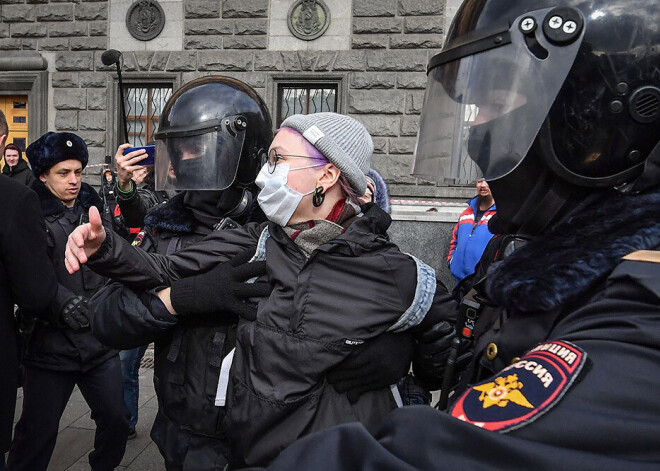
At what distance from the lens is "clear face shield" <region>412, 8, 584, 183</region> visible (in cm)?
114

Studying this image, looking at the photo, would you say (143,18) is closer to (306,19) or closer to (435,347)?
(306,19)

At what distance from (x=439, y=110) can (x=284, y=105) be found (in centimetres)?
776

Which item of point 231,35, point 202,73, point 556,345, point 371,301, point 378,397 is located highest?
point 231,35

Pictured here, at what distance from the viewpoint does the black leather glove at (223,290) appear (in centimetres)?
186

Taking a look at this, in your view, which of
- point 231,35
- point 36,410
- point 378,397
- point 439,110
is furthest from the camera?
point 231,35

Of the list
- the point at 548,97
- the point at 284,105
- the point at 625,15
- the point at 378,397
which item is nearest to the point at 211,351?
the point at 378,397

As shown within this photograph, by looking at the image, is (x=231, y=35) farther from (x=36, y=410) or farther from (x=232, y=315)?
(x=232, y=315)

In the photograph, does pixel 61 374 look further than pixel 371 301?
Yes

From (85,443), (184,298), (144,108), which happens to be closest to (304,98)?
(144,108)

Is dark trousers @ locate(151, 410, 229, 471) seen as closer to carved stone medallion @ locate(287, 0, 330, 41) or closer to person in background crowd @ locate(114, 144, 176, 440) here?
person in background crowd @ locate(114, 144, 176, 440)

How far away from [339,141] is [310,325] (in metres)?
0.65

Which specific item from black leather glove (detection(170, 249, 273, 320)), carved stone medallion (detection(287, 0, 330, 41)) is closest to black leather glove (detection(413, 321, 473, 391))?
black leather glove (detection(170, 249, 273, 320))

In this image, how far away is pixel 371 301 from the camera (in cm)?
169

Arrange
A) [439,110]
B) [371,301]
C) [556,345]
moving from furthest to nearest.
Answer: [371,301] < [439,110] < [556,345]
